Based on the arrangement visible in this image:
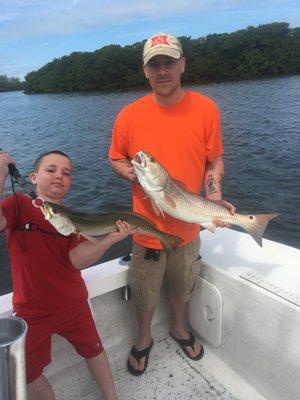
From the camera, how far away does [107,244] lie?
288 cm

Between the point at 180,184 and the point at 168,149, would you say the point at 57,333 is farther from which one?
the point at 168,149

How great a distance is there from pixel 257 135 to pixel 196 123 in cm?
1844

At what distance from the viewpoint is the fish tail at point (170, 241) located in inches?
123

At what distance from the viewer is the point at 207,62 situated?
83.6 m

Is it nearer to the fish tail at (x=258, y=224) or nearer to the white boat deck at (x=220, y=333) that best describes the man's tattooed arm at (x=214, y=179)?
the fish tail at (x=258, y=224)

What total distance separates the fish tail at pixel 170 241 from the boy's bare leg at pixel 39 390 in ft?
4.28

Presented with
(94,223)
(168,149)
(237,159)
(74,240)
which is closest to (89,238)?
(94,223)

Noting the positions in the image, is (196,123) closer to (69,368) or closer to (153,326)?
(153,326)

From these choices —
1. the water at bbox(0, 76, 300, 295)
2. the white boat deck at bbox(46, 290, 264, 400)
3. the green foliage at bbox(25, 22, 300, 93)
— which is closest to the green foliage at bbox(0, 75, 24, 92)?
the green foliage at bbox(25, 22, 300, 93)

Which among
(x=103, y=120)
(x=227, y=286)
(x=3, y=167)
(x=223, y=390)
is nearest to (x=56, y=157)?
(x=3, y=167)

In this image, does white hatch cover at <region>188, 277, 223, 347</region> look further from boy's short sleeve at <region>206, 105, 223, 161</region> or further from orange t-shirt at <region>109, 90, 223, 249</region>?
boy's short sleeve at <region>206, 105, 223, 161</region>

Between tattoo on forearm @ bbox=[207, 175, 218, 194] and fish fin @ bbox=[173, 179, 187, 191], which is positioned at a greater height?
fish fin @ bbox=[173, 179, 187, 191]

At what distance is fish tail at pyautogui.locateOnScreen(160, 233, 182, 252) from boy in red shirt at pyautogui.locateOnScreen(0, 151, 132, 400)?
1.20 feet

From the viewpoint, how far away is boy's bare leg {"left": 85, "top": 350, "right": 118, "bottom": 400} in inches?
126
